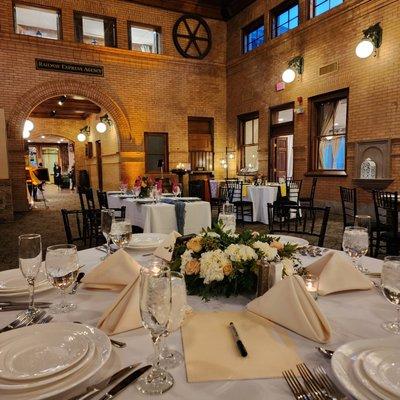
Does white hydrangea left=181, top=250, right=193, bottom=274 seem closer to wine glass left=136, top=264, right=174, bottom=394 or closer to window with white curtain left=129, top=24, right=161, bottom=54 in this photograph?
wine glass left=136, top=264, right=174, bottom=394

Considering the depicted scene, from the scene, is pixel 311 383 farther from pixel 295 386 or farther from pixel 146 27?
pixel 146 27

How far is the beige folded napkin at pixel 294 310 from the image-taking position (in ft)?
2.80

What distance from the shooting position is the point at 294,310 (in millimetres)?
896

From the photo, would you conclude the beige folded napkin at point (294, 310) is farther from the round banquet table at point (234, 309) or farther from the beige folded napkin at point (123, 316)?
the beige folded napkin at point (123, 316)

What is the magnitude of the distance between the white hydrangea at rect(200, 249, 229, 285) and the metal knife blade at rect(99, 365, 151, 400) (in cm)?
37

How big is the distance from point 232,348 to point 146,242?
40.9 inches

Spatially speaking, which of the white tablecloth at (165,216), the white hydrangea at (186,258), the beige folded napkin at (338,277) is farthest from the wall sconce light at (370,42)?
the white hydrangea at (186,258)

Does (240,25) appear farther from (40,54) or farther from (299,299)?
(299,299)

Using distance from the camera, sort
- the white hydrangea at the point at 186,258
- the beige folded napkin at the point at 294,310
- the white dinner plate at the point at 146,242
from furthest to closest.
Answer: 1. the white dinner plate at the point at 146,242
2. the white hydrangea at the point at 186,258
3. the beige folded napkin at the point at 294,310

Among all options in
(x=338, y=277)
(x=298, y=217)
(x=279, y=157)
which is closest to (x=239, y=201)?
(x=298, y=217)

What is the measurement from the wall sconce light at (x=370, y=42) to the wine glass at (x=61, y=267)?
6.89 meters

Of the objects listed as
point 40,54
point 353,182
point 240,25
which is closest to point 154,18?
point 240,25

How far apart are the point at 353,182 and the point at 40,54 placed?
8.20 meters

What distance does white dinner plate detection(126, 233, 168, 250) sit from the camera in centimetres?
170
